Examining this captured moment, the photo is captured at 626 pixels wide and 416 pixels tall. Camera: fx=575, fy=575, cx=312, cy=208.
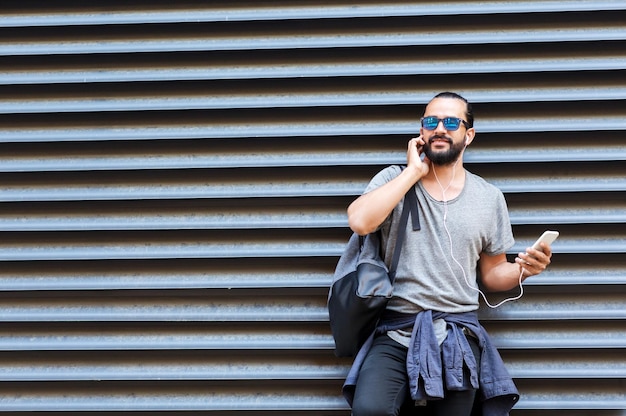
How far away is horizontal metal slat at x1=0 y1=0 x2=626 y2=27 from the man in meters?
0.67

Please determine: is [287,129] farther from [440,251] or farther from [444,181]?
[440,251]

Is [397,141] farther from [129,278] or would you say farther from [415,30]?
[129,278]

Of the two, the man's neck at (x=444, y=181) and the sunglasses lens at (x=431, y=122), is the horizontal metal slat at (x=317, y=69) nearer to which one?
the sunglasses lens at (x=431, y=122)

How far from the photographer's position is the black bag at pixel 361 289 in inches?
105

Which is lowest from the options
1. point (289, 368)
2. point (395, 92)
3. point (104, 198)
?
point (289, 368)

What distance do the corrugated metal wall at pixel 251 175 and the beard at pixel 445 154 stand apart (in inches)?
15.8

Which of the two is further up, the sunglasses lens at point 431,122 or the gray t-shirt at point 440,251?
the sunglasses lens at point 431,122

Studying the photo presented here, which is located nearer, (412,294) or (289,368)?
(412,294)

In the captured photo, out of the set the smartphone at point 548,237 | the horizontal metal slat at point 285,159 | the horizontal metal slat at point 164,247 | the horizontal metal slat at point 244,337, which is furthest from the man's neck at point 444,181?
the horizontal metal slat at point 244,337

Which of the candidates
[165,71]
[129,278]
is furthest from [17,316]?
[165,71]

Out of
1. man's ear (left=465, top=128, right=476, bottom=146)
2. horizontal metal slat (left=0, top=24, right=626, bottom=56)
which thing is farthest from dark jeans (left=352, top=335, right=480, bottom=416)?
horizontal metal slat (left=0, top=24, right=626, bottom=56)

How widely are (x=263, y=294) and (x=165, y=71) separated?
137 centimetres

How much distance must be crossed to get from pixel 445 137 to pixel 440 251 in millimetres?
545

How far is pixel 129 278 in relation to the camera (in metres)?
3.22
